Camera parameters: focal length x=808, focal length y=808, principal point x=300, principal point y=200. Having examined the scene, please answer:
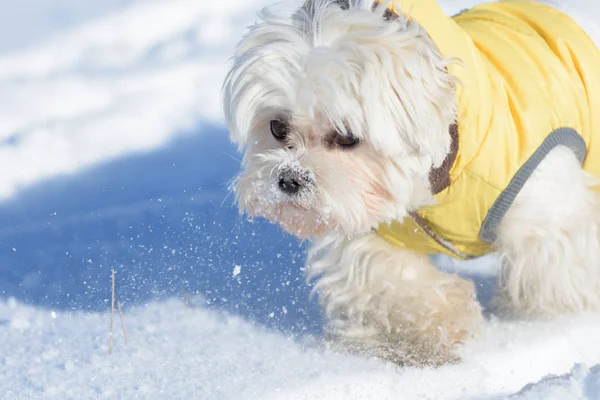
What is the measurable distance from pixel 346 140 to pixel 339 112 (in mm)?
131

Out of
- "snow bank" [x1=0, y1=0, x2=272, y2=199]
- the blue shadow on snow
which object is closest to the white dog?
the blue shadow on snow

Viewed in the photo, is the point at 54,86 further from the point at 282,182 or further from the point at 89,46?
the point at 282,182

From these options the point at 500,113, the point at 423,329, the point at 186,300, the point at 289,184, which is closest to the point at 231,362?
the point at 186,300

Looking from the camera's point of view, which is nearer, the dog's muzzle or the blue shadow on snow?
the dog's muzzle

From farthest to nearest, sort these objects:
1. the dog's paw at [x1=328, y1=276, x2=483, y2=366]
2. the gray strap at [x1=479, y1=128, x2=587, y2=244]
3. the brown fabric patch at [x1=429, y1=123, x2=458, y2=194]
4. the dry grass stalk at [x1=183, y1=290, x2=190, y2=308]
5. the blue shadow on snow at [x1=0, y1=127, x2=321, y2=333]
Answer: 1. the blue shadow on snow at [x1=0, y1=127, x2=321, y2=333]
2. the dry grass stalk at [x1=183, y1=290, x2=190, y2=308]
3. the dog's paw at [x1=328, y1=276, x2=483, y2=366]
4. the gray strap at [x1=479, y1=128, x2=587, y2=244]
5. the brown fabric patch at [x1=429, y1=123, x2=458, y2=194]

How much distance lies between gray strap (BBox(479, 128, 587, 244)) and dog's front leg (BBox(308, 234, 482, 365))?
286 millimetres

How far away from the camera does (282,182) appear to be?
215cm

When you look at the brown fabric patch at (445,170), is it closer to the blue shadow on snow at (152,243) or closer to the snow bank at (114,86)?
the blue shadow on snow at (152,243)

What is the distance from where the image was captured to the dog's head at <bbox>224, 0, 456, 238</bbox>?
6.63 ft

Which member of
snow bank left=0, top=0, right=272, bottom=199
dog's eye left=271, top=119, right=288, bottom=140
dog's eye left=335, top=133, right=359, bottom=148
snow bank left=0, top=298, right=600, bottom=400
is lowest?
snow bank left=0, top=0, right=272, bottom=199

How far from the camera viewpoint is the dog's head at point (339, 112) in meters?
2.02

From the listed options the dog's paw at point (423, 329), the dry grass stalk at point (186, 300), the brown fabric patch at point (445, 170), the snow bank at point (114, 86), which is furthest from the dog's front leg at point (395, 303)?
the snow bank at point (114, 86)

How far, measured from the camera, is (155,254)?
3.54 meters

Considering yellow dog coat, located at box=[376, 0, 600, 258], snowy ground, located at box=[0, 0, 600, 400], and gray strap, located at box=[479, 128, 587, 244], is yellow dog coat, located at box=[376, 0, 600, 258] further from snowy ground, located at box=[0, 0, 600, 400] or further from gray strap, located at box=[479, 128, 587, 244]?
snowy ground, located at box=[0, 0, 600, 400]
